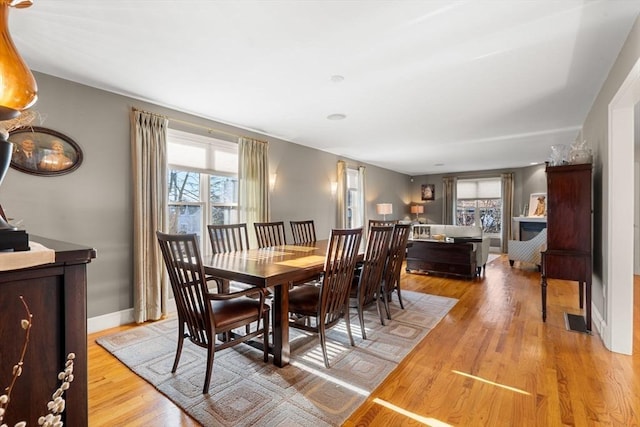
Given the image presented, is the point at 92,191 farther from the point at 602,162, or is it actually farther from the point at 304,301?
the point at 602,162

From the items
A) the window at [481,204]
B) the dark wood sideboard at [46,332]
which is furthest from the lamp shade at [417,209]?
the dark wood sideboard at [46,332]

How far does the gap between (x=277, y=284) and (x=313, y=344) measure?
0.95m

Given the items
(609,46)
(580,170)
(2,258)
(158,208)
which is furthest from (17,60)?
(580,170)

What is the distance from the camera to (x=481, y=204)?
9.07 meters

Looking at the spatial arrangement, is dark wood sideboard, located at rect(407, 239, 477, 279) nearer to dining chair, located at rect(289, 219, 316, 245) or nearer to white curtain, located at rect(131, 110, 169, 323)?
dining chair, located at rect(289, 219, 316, 245)

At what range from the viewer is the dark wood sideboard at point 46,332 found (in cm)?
70

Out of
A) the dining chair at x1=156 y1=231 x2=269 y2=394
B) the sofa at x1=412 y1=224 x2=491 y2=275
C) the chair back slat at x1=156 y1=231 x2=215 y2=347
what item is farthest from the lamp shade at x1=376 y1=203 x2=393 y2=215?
the chair back slat at x1=156 y1=231 x2=215 y2=347

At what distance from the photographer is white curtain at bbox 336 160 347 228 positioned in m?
6.33

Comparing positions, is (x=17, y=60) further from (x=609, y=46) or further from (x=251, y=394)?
(x=609, y=46)

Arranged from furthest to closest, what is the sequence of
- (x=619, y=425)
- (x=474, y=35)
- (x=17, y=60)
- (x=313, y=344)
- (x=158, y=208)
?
(x=158, y=208), (x=313, y=344), (x=474, y=35), (x=619, y=425), (x=17, y=60)

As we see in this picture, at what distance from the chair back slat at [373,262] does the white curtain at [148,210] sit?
2211 mm

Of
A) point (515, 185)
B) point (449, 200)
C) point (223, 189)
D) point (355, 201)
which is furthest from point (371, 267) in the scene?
point (515, 185)

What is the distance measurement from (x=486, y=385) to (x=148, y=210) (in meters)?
3.44

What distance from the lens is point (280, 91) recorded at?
3.15 metres
